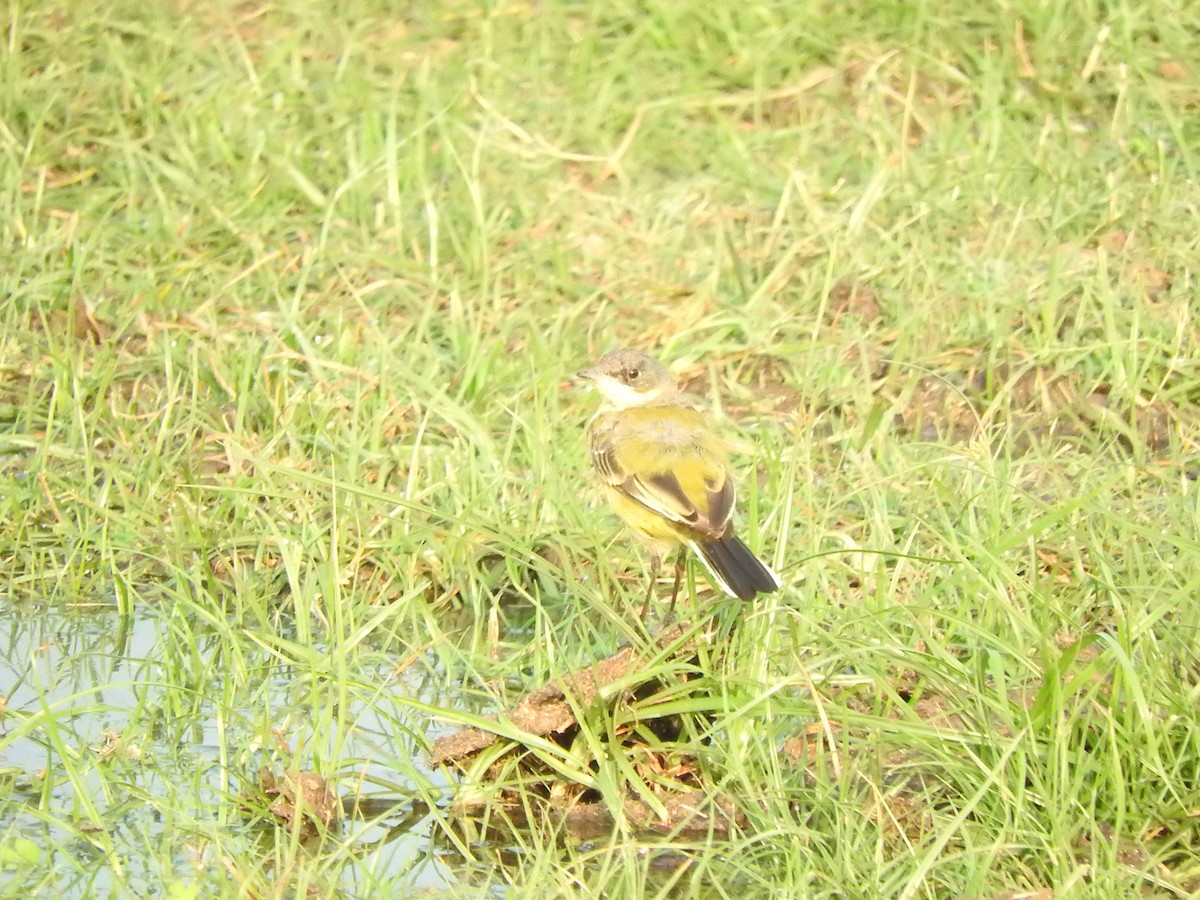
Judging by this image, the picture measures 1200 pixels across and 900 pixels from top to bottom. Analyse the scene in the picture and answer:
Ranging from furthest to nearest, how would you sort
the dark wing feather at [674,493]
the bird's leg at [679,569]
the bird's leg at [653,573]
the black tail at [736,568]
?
the bird's leg at [653,573] < the bird's leg at [679,569] < the dark wing feather at [674,493] < the black tail at [736,568]

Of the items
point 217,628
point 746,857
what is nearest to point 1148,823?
point 746,857

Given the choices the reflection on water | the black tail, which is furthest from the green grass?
the black tail

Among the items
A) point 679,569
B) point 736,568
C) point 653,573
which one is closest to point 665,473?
point 679,569

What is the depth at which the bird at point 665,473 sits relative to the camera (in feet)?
18.2

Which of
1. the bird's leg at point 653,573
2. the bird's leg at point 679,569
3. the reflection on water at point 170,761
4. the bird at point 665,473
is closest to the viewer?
the reflection on water at point 170,761

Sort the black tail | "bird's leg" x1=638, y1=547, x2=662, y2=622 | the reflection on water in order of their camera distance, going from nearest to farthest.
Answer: the reflection on water → the black tail → "bird's leg" x1=638, y1=547, x2=662, y2=622

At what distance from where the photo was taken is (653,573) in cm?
631

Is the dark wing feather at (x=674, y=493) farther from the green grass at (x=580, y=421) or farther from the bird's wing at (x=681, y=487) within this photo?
the green grass at (x=580, y=421)

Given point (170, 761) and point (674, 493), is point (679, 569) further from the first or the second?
point (170, 761)

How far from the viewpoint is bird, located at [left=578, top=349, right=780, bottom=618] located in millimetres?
5555

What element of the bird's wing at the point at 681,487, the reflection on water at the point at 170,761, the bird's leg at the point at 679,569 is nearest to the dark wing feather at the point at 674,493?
the bird's wing at the point at 681,487

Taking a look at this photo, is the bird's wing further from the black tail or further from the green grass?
the green grass

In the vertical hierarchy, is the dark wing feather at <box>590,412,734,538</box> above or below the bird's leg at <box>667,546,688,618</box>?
above

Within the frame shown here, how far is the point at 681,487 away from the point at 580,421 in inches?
67.3
